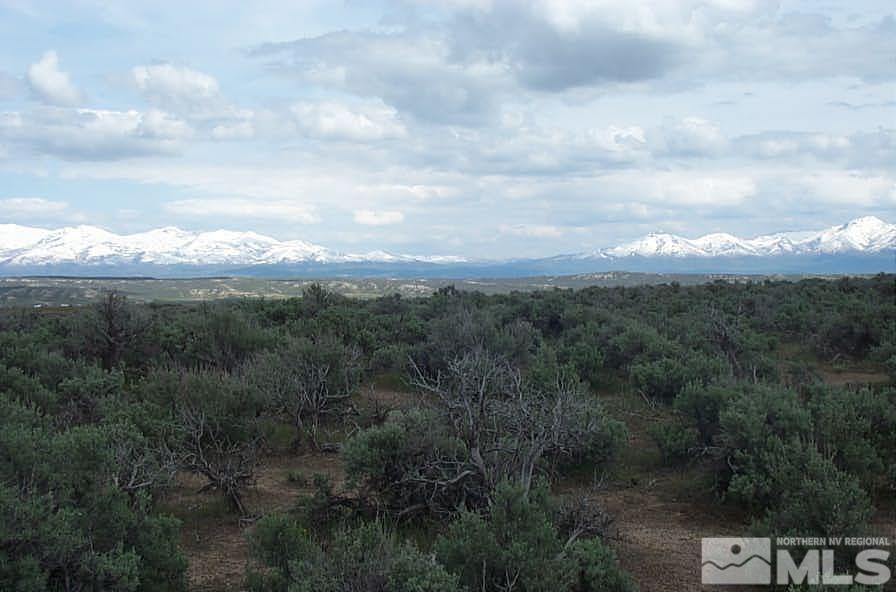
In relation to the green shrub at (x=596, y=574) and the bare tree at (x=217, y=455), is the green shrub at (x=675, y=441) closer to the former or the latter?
the green shrub at (x=596, y=574)

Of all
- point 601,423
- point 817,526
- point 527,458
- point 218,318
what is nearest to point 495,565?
point 527,458

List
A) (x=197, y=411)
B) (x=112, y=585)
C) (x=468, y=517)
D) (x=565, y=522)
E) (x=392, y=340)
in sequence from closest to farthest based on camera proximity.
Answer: (x=112, y=585)
(x=468, y=517)
(x=565, y=522)
(x=197, y=411)
(x=392, y=340)

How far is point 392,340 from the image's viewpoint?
2462 cm

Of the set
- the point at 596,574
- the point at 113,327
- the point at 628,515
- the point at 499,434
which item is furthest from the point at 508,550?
the point at 113,327

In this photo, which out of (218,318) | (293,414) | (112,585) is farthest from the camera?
(218,318)

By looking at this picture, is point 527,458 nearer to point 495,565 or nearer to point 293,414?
point 495,565

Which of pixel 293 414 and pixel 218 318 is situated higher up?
pixel 218 318

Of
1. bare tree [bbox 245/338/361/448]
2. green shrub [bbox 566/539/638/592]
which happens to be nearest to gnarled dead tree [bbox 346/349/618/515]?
green shrub [bbox 566/539/638/592]

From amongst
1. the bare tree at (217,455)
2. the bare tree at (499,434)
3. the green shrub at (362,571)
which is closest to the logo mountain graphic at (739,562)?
the bare tree at (499,434)

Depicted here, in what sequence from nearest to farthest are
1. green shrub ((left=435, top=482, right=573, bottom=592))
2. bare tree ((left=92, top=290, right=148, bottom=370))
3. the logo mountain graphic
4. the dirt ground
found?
green shrub ((left=435, top=482, right=573, bottom=592))
the logo mountain graphic
the dirt ground
bare tree ((left=92, top=290, right=148, bottom=370))

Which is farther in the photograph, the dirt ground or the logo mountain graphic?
the dirt ground

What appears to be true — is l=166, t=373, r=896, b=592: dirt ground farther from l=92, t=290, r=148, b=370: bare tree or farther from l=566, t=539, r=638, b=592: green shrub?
l=92, t=290, r=148, b=370: bare tree

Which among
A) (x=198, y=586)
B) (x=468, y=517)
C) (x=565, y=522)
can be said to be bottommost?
(x=198, y=586)

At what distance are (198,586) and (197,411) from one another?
4.77 metres
